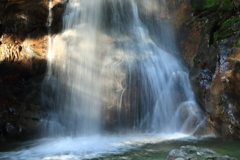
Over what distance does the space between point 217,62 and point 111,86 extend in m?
4.54

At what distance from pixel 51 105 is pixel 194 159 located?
8143mm

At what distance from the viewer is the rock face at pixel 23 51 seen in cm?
1105

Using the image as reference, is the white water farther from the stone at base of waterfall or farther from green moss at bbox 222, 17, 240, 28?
green moss at bbox 222, 17, 240, 28

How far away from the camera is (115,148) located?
7.16 m

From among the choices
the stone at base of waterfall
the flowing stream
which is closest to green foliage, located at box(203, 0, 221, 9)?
the flowing stream

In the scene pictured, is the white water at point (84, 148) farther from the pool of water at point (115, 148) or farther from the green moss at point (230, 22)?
the green moss at point (230, 22)

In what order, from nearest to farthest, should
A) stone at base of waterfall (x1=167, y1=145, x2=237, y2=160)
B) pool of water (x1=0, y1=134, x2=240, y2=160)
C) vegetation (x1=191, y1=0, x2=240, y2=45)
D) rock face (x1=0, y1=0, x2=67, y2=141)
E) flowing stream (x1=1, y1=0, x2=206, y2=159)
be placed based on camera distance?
stone at base of waterfall (x1=167, y1=145, x2=237, y2=160) → pool of water (x1=0, y1=134, x2=240, y2=160) → flowing stream (x1=1, y1=0, x2=206, y2=159) → vegetation (x1=191, y1=0, x2=240, y2=45) → rock face (x1=0, y1=0, x2=67, y2=141)

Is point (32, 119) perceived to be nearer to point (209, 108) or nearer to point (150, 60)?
point (150, 60)

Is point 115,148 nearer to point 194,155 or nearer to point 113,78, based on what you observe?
point 194,155

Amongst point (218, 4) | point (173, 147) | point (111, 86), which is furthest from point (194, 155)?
point (218, 4)

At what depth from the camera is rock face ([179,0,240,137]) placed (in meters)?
8.12

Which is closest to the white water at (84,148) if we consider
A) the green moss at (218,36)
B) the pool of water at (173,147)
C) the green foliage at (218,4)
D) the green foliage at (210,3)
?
the pool of water at (173,147)

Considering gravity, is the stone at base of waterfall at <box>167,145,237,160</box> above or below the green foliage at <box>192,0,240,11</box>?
below

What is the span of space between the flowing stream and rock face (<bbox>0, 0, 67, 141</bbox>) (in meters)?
0.58
